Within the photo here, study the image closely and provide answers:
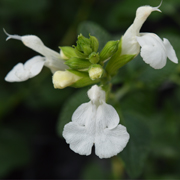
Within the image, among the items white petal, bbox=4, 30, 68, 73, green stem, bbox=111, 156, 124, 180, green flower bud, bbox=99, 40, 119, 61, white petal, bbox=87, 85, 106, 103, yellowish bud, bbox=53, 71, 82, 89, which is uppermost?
green flower bud, bbox=99, 40, 119, 61

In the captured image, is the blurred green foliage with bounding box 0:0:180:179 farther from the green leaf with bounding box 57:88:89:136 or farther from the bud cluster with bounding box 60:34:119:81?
the bud cluster with bounding box 60:34:119:81

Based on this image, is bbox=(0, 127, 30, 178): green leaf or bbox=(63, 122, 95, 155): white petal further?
bbox=(0, 127, 30, 178): green leaf

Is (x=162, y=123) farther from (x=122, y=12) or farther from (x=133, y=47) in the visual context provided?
(x=133, y=47)

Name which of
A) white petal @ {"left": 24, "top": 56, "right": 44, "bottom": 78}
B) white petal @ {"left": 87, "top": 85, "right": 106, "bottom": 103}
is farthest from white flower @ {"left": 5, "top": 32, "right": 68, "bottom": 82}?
white petal @ {"left": 87, "top": 85, "right": 106, "bottom": 103}

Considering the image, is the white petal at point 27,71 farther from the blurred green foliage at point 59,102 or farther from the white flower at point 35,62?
the blurred green foliage at point 59,102

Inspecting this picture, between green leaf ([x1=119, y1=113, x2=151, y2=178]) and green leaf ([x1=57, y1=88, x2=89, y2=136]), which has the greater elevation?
green leaf ([x1=119, y1=113, x2=151, y2=178])

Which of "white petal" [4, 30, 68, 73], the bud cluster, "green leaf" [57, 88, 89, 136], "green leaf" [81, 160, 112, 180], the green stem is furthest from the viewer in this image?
"green leaf" [81, 160, 112, 180]

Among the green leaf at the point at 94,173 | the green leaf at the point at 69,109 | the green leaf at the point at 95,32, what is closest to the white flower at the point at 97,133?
the green leaf at the point at 69,109
